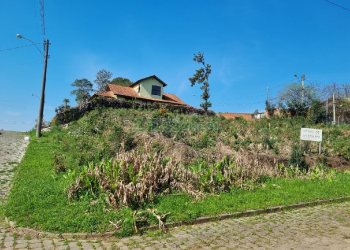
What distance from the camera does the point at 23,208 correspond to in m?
8.02

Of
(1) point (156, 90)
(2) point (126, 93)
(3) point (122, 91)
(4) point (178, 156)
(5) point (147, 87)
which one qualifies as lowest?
(4) point (178, 156)

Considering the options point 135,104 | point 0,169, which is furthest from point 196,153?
point 135,104

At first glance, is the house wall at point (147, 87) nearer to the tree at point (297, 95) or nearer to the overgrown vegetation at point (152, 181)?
the tree at point (297, 95)

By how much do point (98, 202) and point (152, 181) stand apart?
1.56m

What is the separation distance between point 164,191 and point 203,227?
6.33 ft

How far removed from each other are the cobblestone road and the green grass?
44 centimetres

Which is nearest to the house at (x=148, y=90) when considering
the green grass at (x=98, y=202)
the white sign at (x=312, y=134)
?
the white sign at (x=312, y=134)

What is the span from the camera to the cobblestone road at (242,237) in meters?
6.42

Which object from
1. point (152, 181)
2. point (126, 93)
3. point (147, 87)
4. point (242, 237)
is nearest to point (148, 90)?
point (147, 87)

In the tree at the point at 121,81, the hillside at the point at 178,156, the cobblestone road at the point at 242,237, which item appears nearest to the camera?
the cobblestone road at the point at 242,237

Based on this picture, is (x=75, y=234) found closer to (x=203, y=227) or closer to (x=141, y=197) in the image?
(x=141, y=197)

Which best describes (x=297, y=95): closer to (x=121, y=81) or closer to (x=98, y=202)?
(x=121, y=81)

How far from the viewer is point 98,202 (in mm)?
8250

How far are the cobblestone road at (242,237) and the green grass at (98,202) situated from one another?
17.4 inches
